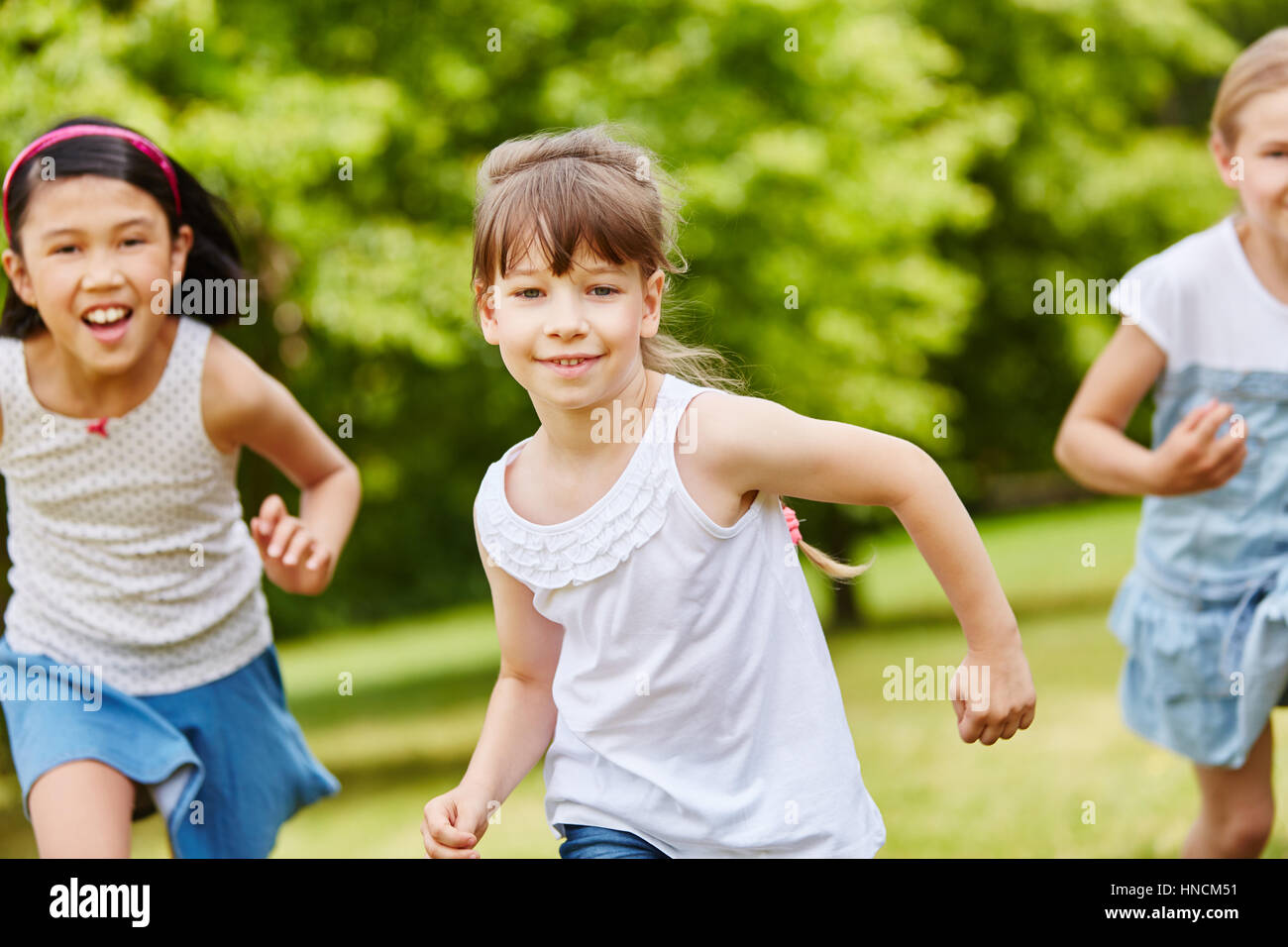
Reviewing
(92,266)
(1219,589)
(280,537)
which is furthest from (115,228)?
(1219,589)

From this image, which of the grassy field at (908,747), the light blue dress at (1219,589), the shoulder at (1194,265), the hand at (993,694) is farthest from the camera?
the grassy field at (908,747)

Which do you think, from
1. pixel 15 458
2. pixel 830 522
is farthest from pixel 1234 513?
pixel 830 522

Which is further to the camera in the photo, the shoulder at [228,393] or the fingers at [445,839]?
the shoulder at [228,393]

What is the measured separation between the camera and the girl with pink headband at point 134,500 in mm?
3492

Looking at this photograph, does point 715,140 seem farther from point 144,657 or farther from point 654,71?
point 144,657

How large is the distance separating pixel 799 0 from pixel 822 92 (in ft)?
4.21

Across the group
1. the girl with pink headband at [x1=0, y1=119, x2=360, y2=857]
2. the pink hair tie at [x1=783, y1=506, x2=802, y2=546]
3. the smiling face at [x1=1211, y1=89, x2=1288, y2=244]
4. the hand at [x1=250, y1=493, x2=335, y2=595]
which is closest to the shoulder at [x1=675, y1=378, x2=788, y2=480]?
the pink hair tie at [x1=783, y1=506, x2=802, y2=546]

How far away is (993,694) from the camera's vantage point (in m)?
2.71

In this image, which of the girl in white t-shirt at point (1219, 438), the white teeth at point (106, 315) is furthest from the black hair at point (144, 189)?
the girl in white t-shirt at point (1219, 438)

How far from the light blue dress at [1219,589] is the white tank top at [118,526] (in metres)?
2.54

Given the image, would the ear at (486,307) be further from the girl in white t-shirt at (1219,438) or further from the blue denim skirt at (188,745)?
the girl in white t-shirt at (1219,438)

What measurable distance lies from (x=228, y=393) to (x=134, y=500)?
348 mm

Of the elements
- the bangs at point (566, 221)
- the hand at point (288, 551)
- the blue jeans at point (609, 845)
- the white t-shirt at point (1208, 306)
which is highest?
the white t-shirt at point (1208, 306)

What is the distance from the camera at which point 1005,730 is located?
272cm
